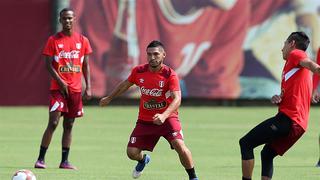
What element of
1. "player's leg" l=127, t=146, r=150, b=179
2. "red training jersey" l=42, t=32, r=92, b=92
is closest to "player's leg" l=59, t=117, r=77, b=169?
"red training jersey" l=42, t=32, r=92, b=92

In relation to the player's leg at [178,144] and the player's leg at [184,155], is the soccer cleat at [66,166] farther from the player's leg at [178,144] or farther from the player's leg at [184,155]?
the player's leg at [184,155]

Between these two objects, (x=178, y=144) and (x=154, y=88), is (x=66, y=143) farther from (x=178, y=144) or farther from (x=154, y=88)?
(x=178, y=144)

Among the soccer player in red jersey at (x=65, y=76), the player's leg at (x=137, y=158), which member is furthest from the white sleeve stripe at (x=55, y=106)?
the player's leg at (x=137, y=158)

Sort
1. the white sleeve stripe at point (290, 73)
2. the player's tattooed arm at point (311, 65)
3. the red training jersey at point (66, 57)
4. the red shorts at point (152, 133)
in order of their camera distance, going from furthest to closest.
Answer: the red training jersey at point (66, 57), the red shorts at point (152, 133), the white sleeve stripe at point (290, 73), the player's tattooed arm at point (311, 65)

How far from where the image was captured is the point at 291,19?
29344mm

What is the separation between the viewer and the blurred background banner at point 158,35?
2944 centimetres

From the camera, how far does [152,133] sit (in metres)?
12.1

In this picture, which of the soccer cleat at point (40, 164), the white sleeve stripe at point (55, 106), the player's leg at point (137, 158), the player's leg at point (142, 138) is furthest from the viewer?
the white sleeve stripe at point (55, 106)

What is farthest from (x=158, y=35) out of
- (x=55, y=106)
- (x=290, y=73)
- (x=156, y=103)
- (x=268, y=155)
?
(x=290, y=73)

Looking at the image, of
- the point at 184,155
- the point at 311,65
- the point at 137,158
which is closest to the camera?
the point at 311,65

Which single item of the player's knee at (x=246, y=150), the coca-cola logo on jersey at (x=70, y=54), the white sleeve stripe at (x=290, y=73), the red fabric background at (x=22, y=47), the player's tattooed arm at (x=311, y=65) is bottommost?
the red fabric background at (x=22, y=47)

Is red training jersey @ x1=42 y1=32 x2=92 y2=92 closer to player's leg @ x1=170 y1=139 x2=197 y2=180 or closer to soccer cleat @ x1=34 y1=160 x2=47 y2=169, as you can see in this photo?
soccer cleat @ x1=34 y1=160 x2=47 y2=169

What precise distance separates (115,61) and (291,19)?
18.4 feet

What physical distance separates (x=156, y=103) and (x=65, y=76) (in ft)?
8.64
